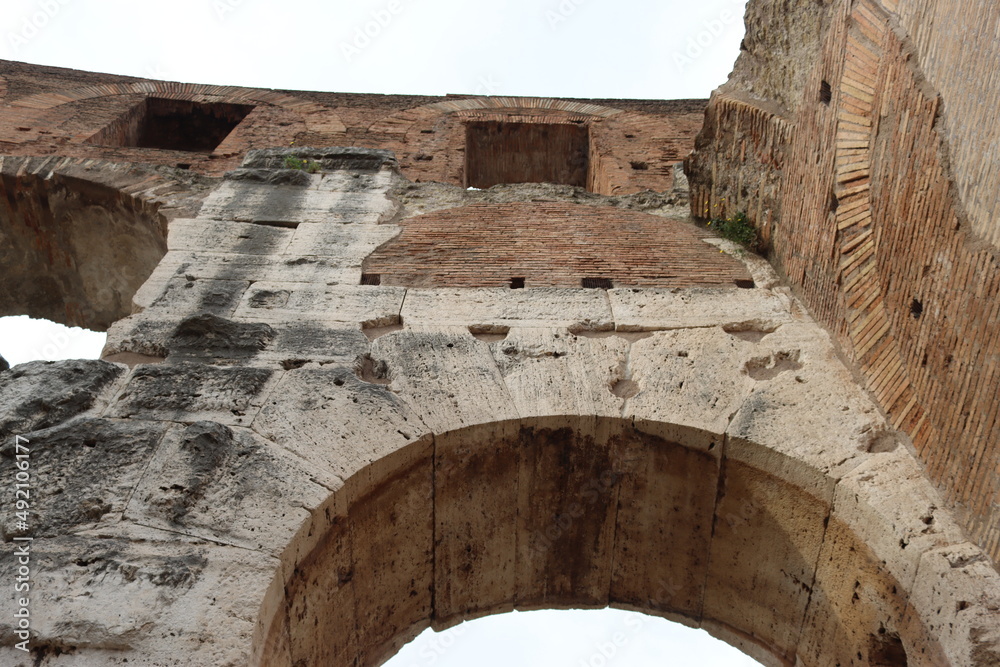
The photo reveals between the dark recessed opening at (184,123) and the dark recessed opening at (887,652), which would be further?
the dark recessed opening at (184,123)

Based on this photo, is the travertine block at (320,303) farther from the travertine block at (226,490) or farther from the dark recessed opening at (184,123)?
the dark recessed opening at (184,123)

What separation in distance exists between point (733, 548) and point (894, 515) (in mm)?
795

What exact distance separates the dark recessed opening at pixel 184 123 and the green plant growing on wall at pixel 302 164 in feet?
10.8

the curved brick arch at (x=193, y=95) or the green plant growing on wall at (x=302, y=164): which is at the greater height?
the curved brick arch at (x=193, y=95)

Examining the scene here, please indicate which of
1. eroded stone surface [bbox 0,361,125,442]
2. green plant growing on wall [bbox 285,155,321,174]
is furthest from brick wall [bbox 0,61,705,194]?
eroded stone surface [bbox 0,361,125,442]

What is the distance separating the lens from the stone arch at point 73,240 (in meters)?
6.07

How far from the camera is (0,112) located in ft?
26.3

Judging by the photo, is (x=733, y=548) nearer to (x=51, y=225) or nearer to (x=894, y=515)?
(x=894, y=515)

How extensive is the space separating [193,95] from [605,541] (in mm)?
7232

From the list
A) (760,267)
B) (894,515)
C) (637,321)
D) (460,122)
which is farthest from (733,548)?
(460,122)

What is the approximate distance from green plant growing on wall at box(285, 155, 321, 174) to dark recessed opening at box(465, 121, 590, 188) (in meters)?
2.77

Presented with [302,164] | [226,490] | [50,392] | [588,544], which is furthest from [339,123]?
[226,490]

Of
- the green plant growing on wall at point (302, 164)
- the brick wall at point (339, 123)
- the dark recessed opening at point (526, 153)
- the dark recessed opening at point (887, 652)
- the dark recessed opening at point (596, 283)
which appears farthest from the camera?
the dark recessed opening at point (526, 153)

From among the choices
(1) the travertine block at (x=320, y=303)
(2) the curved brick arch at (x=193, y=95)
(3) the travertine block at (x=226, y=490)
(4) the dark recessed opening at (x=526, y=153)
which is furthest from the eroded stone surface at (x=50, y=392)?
(4) the dark recessed opening at (x=526, y=153)
